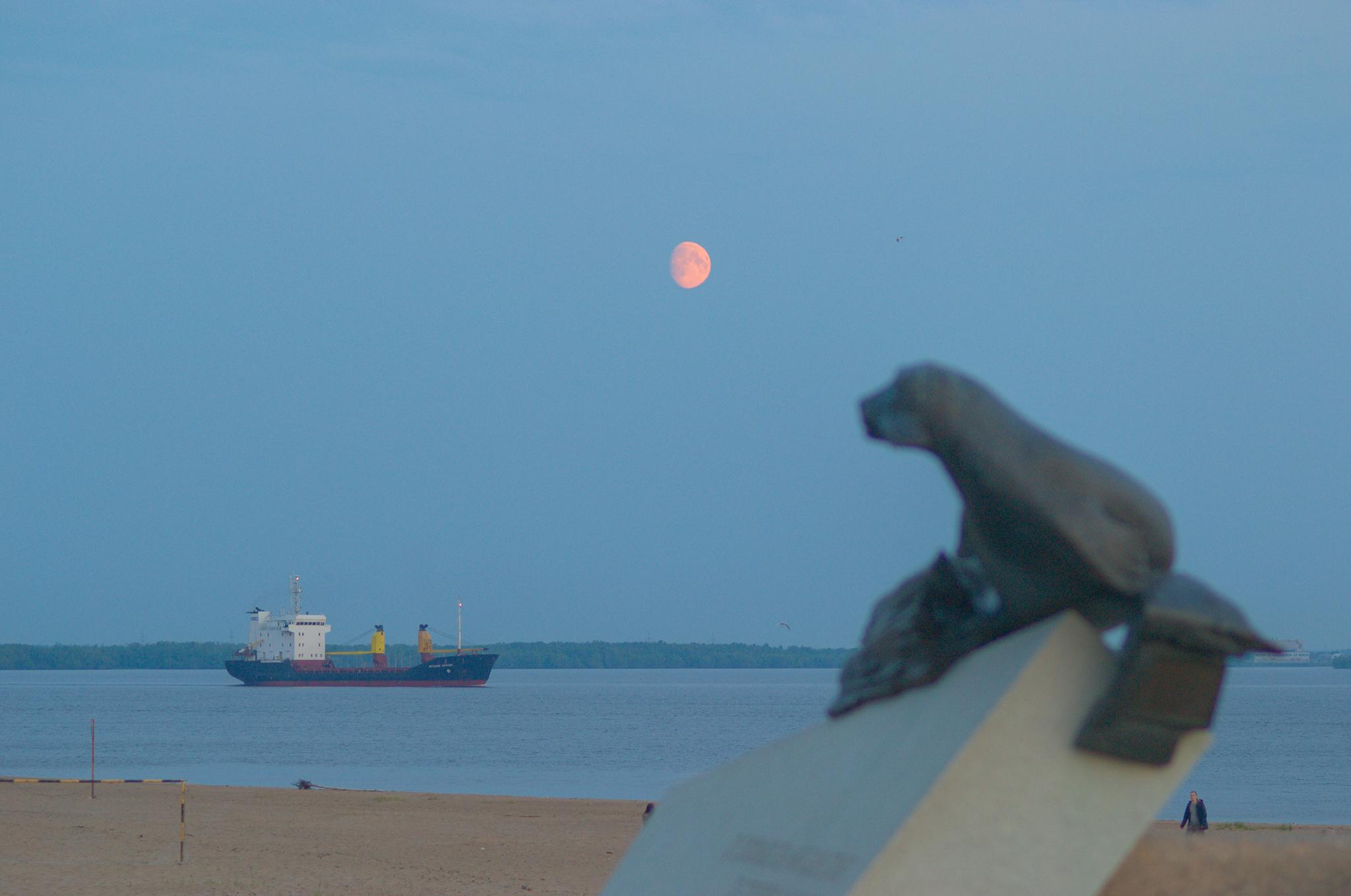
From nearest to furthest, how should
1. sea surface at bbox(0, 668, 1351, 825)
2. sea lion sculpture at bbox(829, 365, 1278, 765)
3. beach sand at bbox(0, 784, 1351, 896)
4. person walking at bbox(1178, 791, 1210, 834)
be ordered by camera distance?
sea lion sculpture at bbox(829, 365, 1278, 765), beach sand at bbox(0, 784, 1351, 896), person walking at bbox(1178, 791, 1210, 834), sea surface at bbox(0, 668, 1351, 825)

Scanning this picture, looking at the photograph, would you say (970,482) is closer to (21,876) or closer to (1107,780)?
(1107,780)

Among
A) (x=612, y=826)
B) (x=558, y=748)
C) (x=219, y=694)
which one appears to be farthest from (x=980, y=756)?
(x=219, y=694)

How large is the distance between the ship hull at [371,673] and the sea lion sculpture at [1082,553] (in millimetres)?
75704

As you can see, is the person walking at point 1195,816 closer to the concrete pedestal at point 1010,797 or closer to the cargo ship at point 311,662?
the concrete pedestal at point 1010,797

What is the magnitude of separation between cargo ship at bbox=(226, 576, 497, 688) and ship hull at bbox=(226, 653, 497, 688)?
0.12ft

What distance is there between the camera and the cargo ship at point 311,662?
78.1m

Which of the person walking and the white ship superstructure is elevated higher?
the person walking

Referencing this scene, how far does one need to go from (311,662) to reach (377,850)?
222 feet

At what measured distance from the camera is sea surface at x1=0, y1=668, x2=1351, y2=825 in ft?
89.4

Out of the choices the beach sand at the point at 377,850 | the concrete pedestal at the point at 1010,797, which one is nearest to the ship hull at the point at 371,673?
the beach sand at the point at 377,850

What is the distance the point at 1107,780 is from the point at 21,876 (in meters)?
10.1

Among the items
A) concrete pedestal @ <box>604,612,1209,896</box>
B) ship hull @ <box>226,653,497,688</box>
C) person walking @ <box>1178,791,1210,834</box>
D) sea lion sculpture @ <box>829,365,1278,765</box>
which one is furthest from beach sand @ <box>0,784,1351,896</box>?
ship hull @ <box>226,653,497,688</box>

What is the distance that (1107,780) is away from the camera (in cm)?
331

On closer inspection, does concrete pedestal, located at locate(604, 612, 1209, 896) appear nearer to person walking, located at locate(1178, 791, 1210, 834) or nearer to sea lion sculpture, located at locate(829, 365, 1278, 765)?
sea lion sculpture, located at locate(829, 365, 1278, 765)
